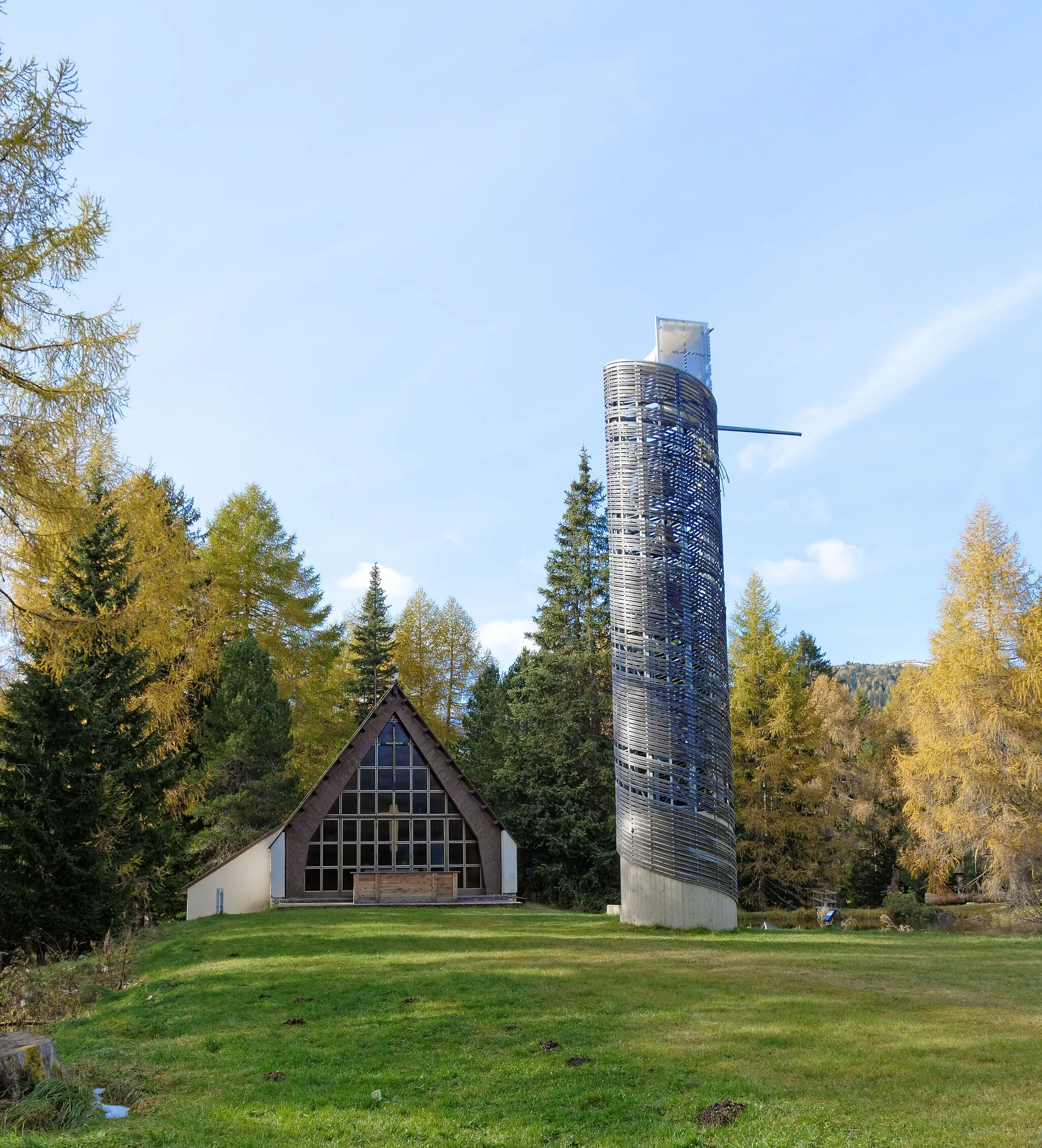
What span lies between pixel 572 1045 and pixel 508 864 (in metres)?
18.2

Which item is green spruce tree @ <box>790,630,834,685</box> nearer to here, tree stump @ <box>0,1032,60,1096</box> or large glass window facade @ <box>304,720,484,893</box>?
large glass window facade @ <box>304,720,484,893</box>

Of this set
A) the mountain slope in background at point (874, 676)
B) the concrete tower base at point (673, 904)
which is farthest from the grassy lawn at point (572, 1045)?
the mountain slope in background at point (874, 676)

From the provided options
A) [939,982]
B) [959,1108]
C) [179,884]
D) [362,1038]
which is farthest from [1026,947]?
[179,884]

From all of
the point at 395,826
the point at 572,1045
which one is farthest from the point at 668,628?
the point at 395,826

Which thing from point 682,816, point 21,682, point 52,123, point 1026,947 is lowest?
point 1026,947

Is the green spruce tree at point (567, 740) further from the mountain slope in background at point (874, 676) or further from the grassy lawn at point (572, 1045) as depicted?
the mountain slope in background at point (874, 676)

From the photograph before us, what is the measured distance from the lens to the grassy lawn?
6250 mm

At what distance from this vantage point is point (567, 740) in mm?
31359

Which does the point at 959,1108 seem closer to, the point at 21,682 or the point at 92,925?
the point at 92,925

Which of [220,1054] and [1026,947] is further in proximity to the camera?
[1026,947]

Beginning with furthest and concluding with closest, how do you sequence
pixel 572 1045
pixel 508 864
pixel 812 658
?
pixel 812 658 → pixel 508 864 → pixel 572 1045

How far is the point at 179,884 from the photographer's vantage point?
76.3 ft

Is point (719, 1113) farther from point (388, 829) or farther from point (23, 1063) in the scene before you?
point (388, 829)

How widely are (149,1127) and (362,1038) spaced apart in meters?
2.61
